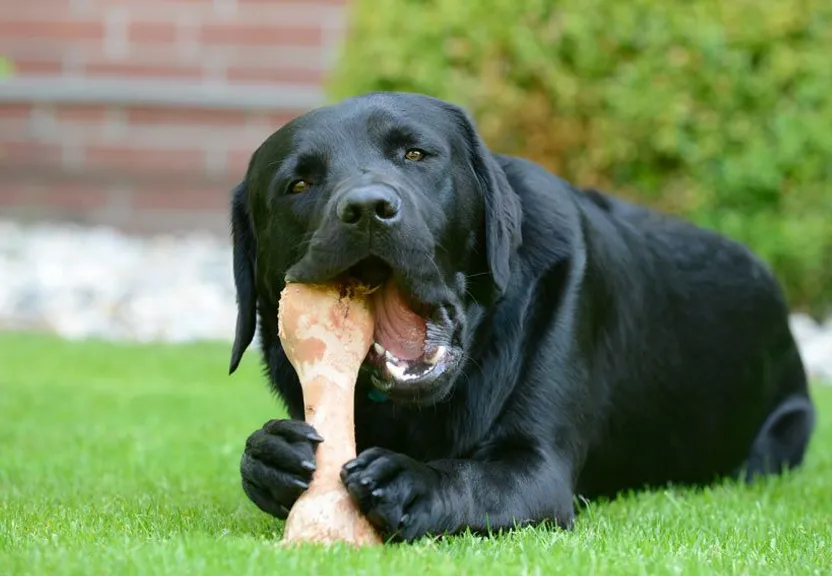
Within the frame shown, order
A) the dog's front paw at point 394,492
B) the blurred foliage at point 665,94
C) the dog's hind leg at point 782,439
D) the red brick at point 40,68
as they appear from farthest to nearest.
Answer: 1. the red brick at point 40,68
2. the blurred foliage at point 665,94
3. the dog's hind leg at point 782,439
4. the dog's front paw at point 394,492

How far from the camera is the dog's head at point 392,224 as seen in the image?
3148mm

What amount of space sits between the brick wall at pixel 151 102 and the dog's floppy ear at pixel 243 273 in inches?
312

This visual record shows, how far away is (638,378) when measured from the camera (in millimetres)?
4285

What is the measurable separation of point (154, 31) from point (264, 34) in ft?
3.22

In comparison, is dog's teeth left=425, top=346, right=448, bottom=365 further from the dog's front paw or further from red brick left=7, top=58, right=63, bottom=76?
red brick left=7, top=58, right=63, bottom=76

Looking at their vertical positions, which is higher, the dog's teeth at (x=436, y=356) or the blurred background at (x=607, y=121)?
the dog's teeth at (x=436, y=356)

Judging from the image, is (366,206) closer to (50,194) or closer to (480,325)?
(480,325)

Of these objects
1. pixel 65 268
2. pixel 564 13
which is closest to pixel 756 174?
pixel 564 13

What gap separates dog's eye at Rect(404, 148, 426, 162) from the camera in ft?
11.6

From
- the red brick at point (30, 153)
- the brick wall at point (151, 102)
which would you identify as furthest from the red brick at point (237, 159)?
the red brick at point (30, 153)

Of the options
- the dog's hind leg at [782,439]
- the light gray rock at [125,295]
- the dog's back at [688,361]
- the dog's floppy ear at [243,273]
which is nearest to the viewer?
the dog's floppy ear at [243,273]

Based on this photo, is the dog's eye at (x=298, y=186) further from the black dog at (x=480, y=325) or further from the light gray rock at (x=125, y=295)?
the light gray rock at (x=125, y=295)

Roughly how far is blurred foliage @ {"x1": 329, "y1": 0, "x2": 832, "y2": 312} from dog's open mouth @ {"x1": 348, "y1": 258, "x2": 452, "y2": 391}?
528 cm

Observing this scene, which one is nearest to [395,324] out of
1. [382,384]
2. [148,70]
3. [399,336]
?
[399,336]
